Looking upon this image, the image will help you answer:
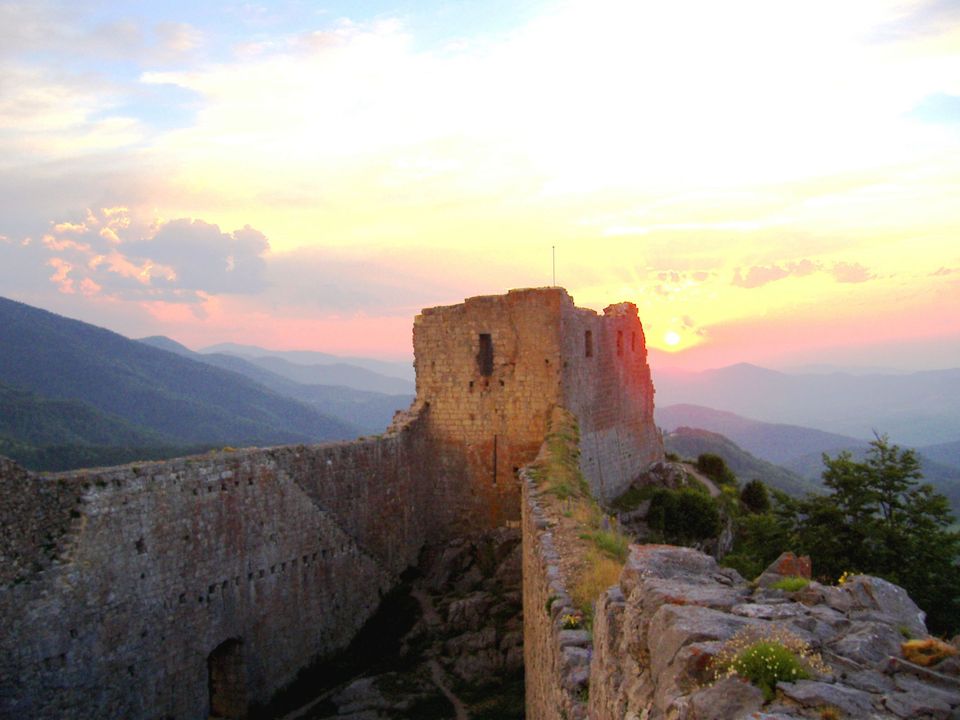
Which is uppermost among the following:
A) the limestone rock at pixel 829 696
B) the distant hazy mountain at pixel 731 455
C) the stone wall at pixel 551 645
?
the limestone rock at pixel 829 696

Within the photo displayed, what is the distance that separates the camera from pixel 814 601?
4.34 m

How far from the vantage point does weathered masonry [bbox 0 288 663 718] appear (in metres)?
10.5

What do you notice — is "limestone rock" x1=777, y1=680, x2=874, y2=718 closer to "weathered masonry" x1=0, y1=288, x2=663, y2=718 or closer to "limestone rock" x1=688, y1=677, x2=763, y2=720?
"limestone rock" x1=688, y1=677, x2=763, y2=720

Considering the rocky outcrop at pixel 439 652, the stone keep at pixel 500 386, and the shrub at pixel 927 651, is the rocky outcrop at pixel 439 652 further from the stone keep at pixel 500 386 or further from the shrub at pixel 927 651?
the shrub at pixel 927 651

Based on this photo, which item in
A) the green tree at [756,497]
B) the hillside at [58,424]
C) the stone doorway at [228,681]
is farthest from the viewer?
the hillside at [58,424]

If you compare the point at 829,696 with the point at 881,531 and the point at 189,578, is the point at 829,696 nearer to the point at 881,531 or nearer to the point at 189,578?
the point at 189,578

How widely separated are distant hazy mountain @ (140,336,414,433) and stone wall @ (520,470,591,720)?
13599 centimetres

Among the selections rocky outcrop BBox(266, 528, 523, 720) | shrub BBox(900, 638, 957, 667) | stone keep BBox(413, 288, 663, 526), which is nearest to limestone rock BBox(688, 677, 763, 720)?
shrub BBox(900, 638, 957, 667)

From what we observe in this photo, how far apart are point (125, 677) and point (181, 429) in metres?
65.8

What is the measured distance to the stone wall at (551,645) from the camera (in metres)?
5.99

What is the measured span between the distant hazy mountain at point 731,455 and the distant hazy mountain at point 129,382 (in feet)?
127

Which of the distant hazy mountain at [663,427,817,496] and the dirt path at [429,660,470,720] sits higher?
the dirt path at [429,660,470,720]

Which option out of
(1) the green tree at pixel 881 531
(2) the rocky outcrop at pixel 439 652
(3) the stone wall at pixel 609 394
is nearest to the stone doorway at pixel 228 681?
(2) the rocky outcrop at pixel 439 652

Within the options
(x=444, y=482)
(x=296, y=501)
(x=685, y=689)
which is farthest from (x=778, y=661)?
(x=444, y=482)
